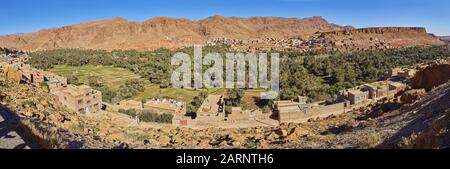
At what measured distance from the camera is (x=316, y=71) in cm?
4297

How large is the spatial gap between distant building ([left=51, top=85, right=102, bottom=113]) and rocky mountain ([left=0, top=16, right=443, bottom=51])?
5847cm

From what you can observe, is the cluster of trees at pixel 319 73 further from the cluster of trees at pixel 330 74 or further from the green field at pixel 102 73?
the green field at pixel 102 73

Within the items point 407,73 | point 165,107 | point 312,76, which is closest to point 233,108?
point 165,107

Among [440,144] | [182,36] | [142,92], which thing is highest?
[182,36]

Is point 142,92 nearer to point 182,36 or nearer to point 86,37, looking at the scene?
point 182,36

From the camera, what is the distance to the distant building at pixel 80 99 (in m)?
24.1

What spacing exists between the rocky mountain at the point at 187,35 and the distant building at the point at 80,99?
58472 millimetres

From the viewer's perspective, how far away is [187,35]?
114 m

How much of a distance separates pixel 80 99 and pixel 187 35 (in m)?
89.6

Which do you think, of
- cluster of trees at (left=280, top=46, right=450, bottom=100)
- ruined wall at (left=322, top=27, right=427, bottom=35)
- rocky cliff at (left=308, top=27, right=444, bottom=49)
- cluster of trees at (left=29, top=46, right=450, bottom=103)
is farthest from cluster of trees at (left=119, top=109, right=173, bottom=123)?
ruined wall at (left=322, top=27, right=427, bottom=35)
